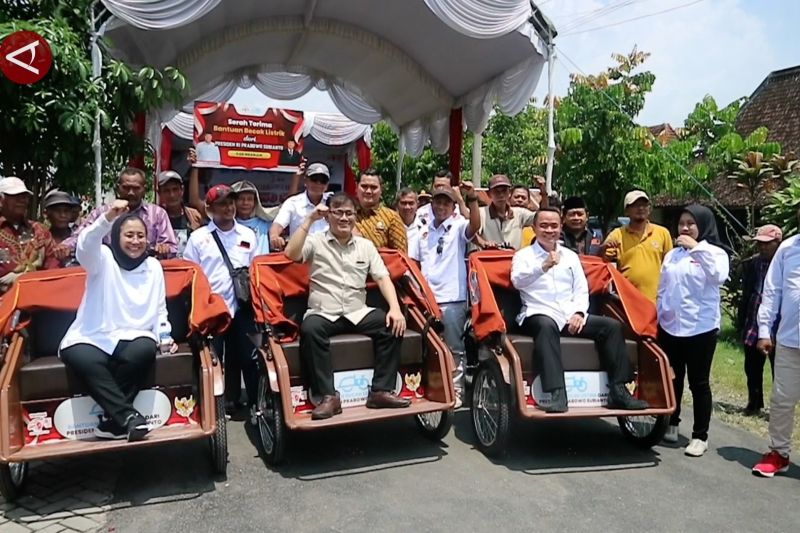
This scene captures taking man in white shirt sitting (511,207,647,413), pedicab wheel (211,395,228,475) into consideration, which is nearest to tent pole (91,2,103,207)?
pedicab wheel (211,395,228,475)

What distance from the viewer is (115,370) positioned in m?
3.62

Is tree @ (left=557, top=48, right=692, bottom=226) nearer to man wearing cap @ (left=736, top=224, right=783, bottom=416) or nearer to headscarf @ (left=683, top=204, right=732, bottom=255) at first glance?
man wearing cap @ (left=736, top=224, right=783, bottom=416)

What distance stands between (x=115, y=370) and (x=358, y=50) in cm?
776

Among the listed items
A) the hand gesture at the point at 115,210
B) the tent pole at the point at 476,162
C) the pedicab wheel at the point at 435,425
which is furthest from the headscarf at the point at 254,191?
the tent pole at the point at 476,162

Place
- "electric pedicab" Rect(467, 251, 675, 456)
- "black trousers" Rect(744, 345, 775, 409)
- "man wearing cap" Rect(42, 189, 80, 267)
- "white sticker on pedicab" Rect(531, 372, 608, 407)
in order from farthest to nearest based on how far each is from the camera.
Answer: "black trousers" Rect(744, 345, 775, 409) → "man wearing cap" Rect(42, 189, 80, 267) → "white sticker on pedicab" Rect(531, 372, 608, 407) → "electric pedicab" Rect(467, 251, 675, 456)

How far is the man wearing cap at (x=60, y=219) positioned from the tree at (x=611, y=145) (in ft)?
28.1

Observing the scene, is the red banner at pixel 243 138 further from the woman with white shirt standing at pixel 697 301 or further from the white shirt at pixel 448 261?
the woman with white shirt standing at pixel 697 301

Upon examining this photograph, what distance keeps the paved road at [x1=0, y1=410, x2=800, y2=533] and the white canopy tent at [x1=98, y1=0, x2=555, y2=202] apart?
4573 millimetres

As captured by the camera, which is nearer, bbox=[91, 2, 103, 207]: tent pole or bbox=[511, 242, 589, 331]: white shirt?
bbox=[511, 242, 589, 331]: white shirt

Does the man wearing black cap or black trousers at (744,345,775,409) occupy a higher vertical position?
the man wearing black cap

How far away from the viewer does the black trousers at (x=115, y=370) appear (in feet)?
11.5

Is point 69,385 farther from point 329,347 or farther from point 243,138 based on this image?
point 243,138

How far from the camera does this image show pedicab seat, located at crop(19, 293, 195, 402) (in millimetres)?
3545

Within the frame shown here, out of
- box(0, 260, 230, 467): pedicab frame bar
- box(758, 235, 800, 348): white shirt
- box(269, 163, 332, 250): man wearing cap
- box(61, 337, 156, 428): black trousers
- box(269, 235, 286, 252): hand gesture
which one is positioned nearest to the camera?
box(0, 260, 230, 467): pedicab frame bar
